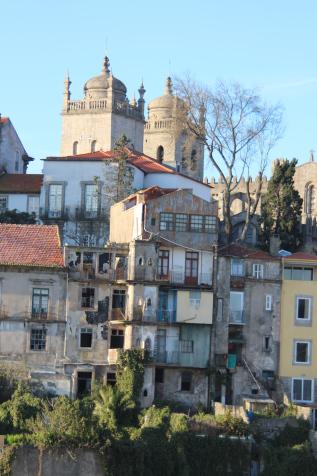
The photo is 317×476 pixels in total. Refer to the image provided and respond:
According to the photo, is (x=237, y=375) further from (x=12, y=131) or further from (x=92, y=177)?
(x=12, y=131)

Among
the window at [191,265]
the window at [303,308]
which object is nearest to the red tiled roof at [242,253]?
the window at [191,265]

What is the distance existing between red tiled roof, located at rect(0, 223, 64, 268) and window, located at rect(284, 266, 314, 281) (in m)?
11.1

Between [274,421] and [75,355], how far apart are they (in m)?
9.92

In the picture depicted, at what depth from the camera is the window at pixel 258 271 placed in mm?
67812

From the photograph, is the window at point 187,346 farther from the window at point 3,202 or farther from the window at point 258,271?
the window at point 3,202

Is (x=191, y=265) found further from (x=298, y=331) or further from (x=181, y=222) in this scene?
(x=298, y=331)

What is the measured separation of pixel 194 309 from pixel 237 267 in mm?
3654

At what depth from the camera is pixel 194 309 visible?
2584 inches

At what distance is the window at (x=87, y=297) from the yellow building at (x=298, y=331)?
921 cm

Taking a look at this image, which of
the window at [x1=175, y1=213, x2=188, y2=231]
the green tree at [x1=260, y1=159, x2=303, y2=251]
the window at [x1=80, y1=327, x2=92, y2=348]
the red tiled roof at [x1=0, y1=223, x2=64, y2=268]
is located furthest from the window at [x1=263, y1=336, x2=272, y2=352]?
the green tree at [x1=260, y1=159, x2=303, y2=251]

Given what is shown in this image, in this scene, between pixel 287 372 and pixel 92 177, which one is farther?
pixel 92 177

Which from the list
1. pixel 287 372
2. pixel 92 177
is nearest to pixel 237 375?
pixel 287 372

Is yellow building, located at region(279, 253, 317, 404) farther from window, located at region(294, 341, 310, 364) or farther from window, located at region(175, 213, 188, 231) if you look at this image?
window, located at region(175, 213, 188, 231)

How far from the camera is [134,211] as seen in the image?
225ft
